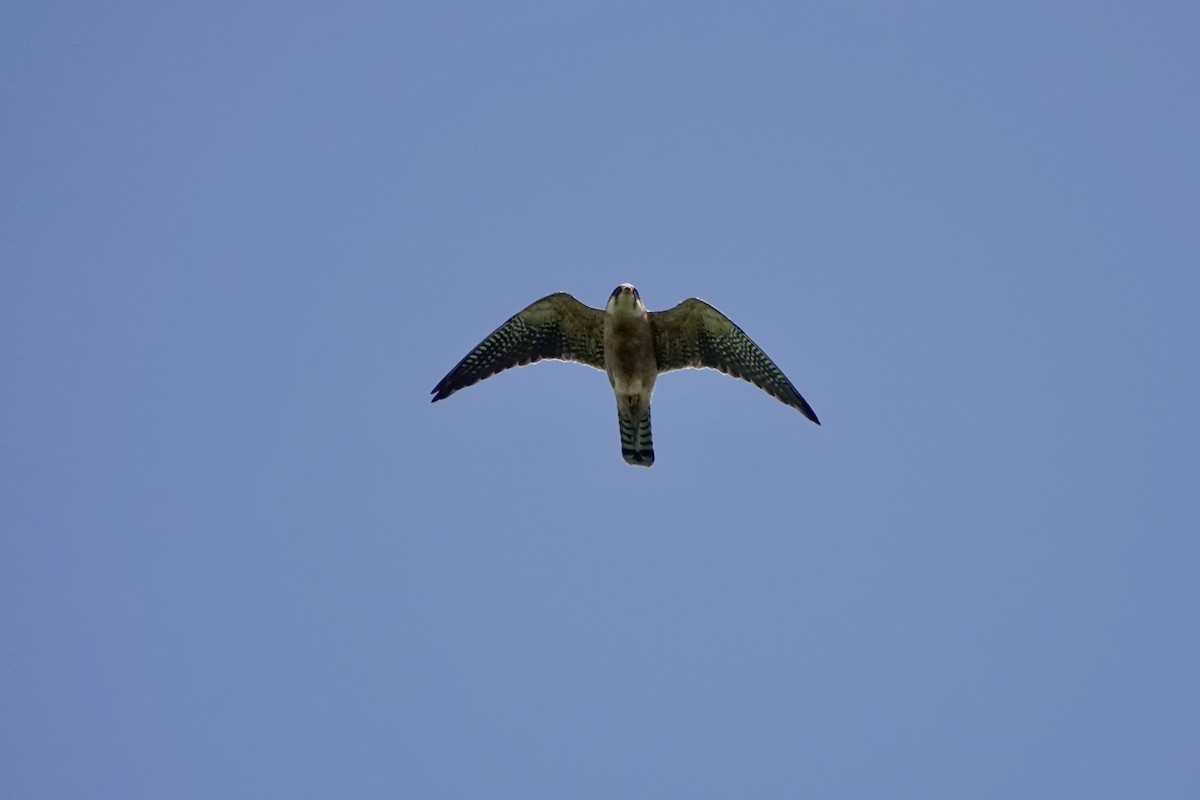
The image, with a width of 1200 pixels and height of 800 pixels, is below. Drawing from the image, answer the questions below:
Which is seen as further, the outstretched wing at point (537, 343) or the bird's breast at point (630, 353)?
the outstretched wing at point (537, 343)

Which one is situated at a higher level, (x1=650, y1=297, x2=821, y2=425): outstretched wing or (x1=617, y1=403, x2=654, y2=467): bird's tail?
(x1=650, y1=297, x2=821, y2=425): outstretched wing

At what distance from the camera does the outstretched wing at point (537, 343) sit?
16.0m

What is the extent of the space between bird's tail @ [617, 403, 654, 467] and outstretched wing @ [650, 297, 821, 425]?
2.03ft

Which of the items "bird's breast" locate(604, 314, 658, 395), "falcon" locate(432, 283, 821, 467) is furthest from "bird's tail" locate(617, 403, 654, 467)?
"bird's breast" locate(604, 314, 658, 395)

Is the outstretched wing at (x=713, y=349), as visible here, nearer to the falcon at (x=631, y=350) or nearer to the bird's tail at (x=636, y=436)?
the falcon at (x=631, y=350)

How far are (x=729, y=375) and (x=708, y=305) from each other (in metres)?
1.04

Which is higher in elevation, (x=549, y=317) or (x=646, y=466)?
(x=549, y=317)

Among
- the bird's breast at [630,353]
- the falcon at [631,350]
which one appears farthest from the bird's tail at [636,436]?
the bird's breast at [630,353]

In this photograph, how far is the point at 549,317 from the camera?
635 inches

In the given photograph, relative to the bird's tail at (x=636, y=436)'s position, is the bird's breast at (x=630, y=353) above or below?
above

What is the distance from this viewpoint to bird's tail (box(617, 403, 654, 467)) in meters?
16.2

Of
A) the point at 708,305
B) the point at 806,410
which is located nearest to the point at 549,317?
the point at 708,305

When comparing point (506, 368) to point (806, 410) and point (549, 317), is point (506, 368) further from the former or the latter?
point (806, 410)

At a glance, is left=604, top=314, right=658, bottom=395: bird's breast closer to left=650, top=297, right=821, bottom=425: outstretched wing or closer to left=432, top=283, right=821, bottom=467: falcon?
left=432, top=283, right=821, bottom=467: falcon
